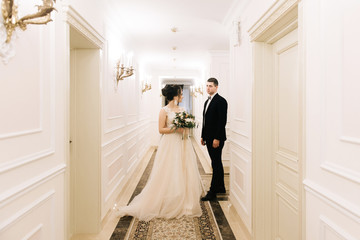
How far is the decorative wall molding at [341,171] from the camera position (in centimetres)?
101

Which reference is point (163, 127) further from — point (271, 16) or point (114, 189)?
point (271, 16)

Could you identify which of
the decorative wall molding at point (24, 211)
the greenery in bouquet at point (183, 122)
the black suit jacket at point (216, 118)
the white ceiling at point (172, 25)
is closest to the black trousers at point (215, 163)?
the black suit jacket at point (216, 118)

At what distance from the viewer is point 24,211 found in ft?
4.23

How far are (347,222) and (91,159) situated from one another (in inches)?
91.6

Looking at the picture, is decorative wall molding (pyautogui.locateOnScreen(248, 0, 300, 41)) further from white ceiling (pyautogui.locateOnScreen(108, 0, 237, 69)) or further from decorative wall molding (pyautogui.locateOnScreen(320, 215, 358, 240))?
decorative wall molding (pyautogui.locateOnScreen(320, 215, 358, 240))

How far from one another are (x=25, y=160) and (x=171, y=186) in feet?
6.95

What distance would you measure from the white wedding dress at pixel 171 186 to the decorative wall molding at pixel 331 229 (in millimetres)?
1948

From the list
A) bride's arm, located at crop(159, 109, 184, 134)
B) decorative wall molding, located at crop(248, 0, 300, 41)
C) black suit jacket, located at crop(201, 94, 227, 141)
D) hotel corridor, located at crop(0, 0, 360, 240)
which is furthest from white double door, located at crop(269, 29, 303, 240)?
bride's arm, located at crop(159, 109, 184, 134)

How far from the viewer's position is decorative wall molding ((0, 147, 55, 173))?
1.14 metres

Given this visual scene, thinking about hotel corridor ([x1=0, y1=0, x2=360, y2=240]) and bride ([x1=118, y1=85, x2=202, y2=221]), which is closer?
hotel corridor ([x1=0, y1=0, x2=360, y2=240])

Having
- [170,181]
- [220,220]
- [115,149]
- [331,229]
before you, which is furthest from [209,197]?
[331,229]

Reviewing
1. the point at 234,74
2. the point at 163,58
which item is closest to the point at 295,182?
the point at 234,74

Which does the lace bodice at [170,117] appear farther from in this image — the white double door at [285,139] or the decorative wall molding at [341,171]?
the decorative wall molding at [341,171]

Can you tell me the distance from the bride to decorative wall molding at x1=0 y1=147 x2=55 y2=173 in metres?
1.74
